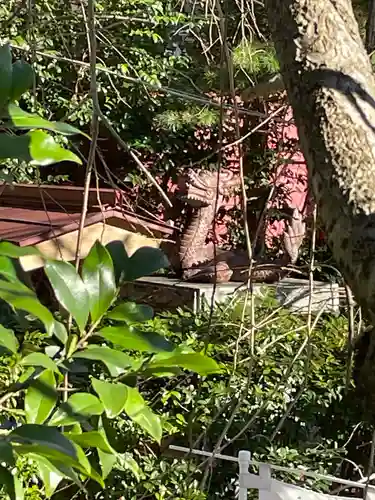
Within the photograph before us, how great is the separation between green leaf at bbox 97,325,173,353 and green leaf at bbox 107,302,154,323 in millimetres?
25

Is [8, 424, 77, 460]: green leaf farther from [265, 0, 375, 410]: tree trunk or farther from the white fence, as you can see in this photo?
the white fence

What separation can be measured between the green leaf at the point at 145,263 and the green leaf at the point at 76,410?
0.56 ft

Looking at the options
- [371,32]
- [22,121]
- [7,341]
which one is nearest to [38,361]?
[7,341]

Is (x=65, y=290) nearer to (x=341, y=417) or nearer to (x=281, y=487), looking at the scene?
(x=281, y=487)

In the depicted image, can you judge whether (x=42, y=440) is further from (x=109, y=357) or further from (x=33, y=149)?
(x=33, y=149)

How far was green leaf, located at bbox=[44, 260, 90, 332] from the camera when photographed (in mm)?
902

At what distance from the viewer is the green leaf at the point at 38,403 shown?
887 mm

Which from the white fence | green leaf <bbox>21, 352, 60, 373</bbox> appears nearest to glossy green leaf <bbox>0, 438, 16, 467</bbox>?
green leaf <bbox>21, 352, 60, 373</bbox>

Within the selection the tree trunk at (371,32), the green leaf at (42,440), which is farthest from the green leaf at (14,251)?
the tree trunk at (371,32)

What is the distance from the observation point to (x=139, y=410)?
931 millimetres

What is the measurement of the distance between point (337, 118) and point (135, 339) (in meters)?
0.39

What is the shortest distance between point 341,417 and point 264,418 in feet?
0.94

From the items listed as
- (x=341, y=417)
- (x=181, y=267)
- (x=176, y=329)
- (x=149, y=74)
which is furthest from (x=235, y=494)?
(x=149, y=74)

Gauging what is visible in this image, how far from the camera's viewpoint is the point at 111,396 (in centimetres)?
85
